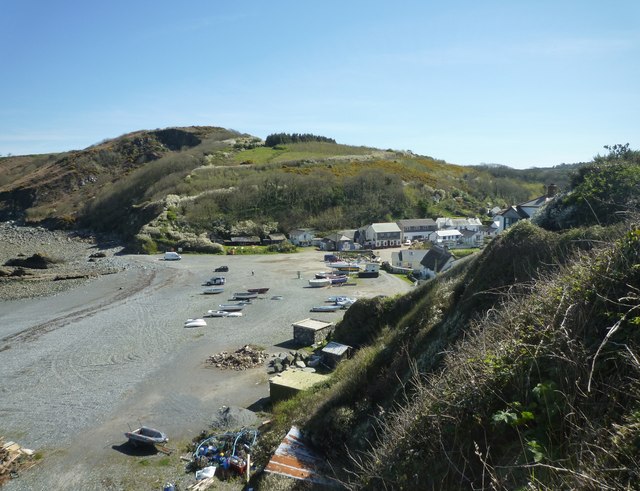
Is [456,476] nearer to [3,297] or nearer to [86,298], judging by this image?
[86,298]

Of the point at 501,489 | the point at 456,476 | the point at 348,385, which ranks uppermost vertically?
the point at 501,489

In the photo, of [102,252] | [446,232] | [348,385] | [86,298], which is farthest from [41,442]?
[446,232]

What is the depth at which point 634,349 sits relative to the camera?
430 centimetres

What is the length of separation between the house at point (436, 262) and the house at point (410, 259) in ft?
17.8

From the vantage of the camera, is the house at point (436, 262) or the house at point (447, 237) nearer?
the house at point (436, 262)

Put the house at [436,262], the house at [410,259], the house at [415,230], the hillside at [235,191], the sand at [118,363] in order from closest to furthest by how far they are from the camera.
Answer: the sand at [118,363] < the house at [436,262] < the house at [410,259] < the house at [415,230] < the hillside at [235,191]

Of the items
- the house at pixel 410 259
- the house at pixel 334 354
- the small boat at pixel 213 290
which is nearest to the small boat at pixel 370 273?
the house at pixel 410 259

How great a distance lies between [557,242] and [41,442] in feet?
65.8

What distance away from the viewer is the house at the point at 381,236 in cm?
7888

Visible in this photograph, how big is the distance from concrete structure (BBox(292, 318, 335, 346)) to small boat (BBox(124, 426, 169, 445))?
11.8m

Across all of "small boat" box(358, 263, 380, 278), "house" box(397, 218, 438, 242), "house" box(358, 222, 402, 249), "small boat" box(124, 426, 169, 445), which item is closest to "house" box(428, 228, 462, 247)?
"house" box(397, 218, 438, 242)

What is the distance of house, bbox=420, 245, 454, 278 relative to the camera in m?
45.0

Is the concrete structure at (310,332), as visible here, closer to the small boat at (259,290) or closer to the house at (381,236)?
the small boat at (259,290)

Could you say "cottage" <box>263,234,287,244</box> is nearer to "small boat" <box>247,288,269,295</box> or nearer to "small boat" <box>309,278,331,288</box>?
"small boat" <box>309,278,331,288</box>
